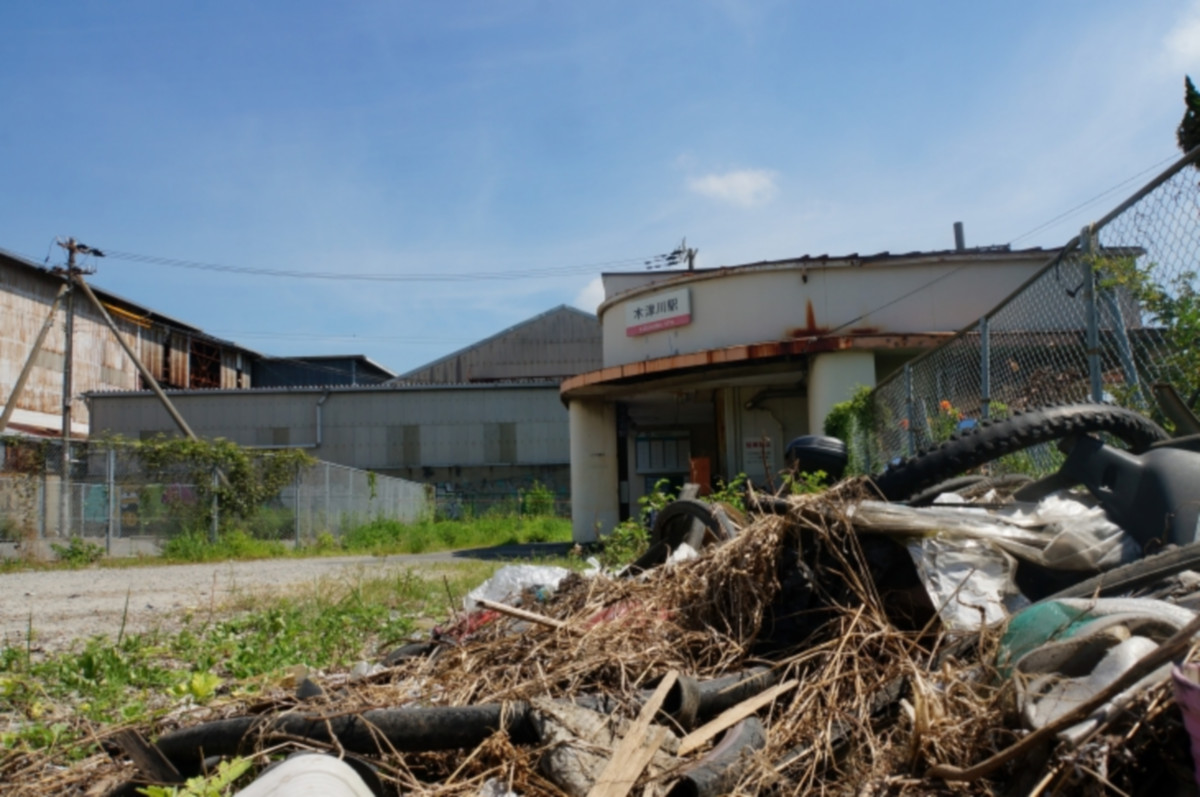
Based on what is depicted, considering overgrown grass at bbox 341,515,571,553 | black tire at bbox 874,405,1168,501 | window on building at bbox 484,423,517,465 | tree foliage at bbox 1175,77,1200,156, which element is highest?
tree foliage at bbox 1175,77,1200,156

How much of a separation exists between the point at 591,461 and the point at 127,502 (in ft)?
31.2

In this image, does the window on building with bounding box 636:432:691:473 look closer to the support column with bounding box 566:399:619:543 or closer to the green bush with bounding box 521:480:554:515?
the support column with bounding box 566:399:619:543

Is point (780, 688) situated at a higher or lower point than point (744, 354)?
lower

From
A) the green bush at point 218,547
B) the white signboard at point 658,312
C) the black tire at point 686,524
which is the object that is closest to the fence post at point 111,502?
the green bush at point 218,547

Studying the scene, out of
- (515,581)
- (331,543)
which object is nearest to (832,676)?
(515,581)

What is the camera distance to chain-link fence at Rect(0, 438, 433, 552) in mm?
16328

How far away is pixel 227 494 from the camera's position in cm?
1969

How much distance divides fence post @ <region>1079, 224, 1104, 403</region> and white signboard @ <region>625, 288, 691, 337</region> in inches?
491

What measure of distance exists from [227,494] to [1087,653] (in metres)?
20.0

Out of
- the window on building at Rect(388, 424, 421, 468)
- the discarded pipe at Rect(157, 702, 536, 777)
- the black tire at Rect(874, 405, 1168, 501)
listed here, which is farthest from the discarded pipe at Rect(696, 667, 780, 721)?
the window on building at Rect(388, 424, 421, 468)

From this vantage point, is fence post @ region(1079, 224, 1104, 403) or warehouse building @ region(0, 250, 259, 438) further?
warehouse building @ region(0, 250, 259, 438)

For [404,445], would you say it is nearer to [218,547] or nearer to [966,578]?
[218,547]

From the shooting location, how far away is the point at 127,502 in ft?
60.1

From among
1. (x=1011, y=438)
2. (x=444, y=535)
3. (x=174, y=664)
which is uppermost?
(x=1011, y=438)
